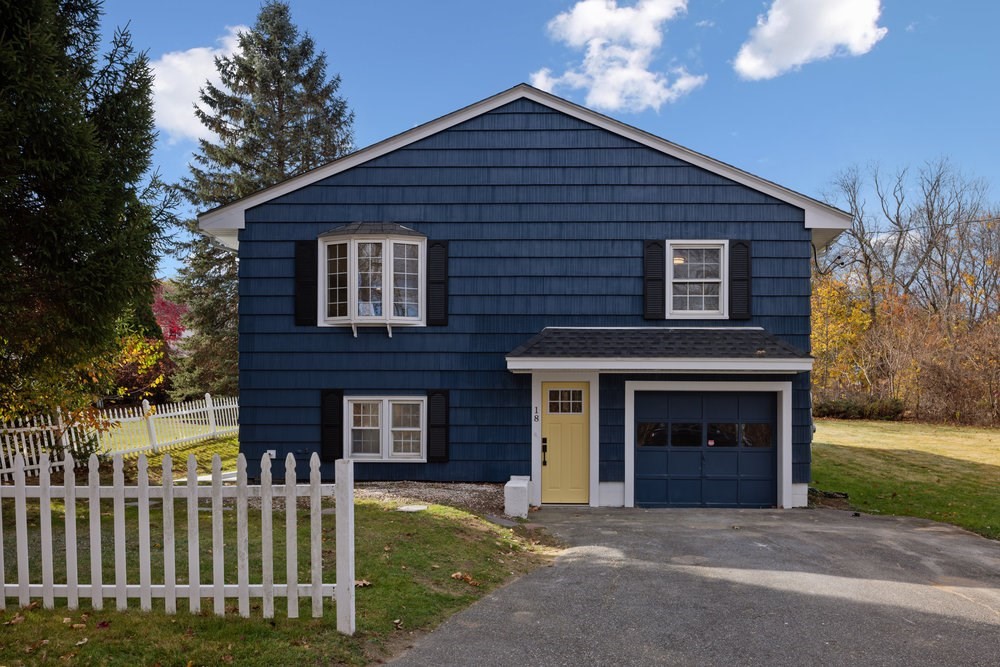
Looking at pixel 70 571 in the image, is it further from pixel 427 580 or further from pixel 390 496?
pixel 390 496

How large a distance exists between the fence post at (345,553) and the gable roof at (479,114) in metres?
8.35

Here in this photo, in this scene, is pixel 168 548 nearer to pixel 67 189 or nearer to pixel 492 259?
pixel 67 189

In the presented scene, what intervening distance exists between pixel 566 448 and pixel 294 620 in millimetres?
7345

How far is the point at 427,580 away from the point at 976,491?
40.4 feet

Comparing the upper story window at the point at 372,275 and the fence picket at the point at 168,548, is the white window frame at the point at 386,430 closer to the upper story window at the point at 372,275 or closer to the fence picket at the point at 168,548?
the upper story window at the point at 372,275

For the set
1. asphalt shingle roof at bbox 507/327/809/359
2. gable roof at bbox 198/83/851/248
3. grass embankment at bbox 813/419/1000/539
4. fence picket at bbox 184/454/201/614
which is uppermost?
gable roof at bbox 198/83/851/248

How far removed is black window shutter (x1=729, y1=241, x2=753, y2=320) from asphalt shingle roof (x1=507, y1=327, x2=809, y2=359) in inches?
12.6

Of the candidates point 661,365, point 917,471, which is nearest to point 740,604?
point 661,365

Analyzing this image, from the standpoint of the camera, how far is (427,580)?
6422 mm

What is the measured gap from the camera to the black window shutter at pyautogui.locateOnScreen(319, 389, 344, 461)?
12.0 metres

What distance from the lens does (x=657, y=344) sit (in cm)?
1140

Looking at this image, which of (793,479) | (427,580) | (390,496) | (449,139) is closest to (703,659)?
(427,580)

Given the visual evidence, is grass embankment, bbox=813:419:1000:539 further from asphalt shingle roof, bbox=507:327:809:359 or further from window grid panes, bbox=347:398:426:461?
window grid panes, bbox=347:398:426:461

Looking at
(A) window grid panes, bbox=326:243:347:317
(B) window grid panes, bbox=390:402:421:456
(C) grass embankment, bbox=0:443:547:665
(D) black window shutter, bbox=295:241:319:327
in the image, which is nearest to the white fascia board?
(B) window grid panes, bbox=390:402:421:456
